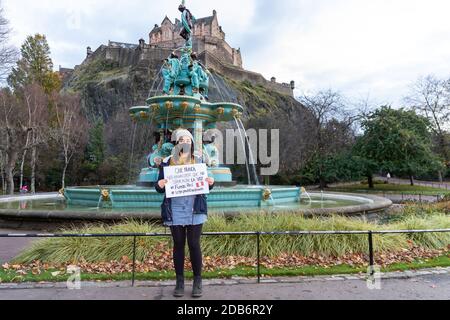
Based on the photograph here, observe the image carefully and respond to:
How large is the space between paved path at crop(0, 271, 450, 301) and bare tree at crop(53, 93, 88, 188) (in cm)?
3505

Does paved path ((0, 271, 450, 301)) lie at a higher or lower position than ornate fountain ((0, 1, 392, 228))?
lower

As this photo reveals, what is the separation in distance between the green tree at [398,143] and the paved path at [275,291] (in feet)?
113

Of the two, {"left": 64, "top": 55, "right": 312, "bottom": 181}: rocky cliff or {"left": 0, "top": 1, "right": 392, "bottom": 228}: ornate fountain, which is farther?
{"left": 64, "top": 55, "right": 312, "bottom": 181}: rocky cliff

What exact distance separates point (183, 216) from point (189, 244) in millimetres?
378

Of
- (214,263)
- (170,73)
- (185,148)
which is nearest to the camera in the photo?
(185,148)

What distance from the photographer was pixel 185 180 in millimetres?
4535

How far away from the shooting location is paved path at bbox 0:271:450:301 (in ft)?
15.1

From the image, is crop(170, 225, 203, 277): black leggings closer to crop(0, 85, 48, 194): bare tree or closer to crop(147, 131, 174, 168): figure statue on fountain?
crop(147, 131, 174, 168): figure statue on fountain

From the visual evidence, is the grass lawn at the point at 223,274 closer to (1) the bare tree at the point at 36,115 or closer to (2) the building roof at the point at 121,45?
(1) the bare tree at the point at 36,115

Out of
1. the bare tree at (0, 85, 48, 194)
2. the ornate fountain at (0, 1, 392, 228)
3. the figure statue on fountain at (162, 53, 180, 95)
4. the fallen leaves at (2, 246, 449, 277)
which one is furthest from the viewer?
the bare tree at (0, 85, 48, 194)

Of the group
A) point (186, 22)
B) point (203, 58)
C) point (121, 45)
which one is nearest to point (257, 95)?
point (203, 58)

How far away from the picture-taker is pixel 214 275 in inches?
219

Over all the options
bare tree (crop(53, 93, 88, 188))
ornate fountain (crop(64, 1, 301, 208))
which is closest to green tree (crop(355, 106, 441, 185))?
ornate fountain (crop(64, 1, 301, 208))

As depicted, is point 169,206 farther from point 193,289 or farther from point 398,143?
point 398,143
